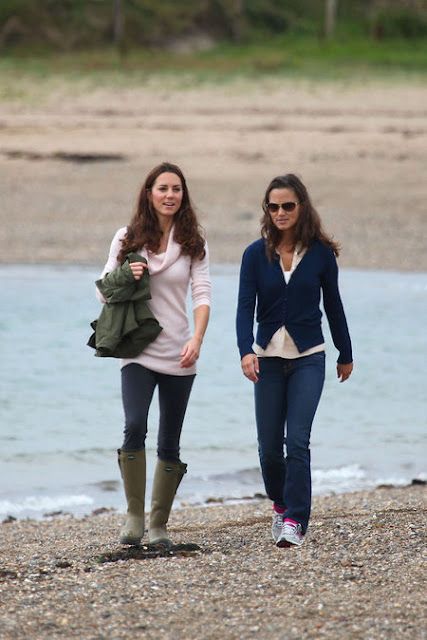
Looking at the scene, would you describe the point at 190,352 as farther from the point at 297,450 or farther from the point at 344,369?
the point at 344,369

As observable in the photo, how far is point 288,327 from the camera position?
5.70 m

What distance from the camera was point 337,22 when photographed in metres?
35.1

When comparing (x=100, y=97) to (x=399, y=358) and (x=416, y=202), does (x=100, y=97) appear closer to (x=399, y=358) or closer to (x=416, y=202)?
(x=416, y=202)

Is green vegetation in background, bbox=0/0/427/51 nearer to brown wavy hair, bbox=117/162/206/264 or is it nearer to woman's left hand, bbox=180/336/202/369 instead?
brown wavy hair, bbox=117/162/206/264

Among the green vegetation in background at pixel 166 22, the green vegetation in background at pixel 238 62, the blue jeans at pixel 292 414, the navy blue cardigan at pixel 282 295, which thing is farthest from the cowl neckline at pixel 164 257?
the green vegetation in background at pixel 166 22

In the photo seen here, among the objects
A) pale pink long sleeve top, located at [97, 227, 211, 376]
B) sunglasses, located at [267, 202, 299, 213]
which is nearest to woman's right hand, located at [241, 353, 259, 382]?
pale pink long sleeve top, located at [97, 227, 211, 376]

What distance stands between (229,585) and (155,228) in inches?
58.6

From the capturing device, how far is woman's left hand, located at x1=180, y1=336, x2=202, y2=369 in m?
5.59

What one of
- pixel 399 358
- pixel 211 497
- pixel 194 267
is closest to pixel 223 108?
pixel 399 358

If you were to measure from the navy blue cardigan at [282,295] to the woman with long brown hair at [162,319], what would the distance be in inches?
6.9

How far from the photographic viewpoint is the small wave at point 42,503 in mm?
8109

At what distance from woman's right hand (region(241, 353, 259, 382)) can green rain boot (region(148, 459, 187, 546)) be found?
1.72ft

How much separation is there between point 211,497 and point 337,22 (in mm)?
28120

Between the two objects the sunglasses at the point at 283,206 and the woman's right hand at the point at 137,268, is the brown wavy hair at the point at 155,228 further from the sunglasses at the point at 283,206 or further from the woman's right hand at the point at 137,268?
the sunglasses at the point at 283,206
